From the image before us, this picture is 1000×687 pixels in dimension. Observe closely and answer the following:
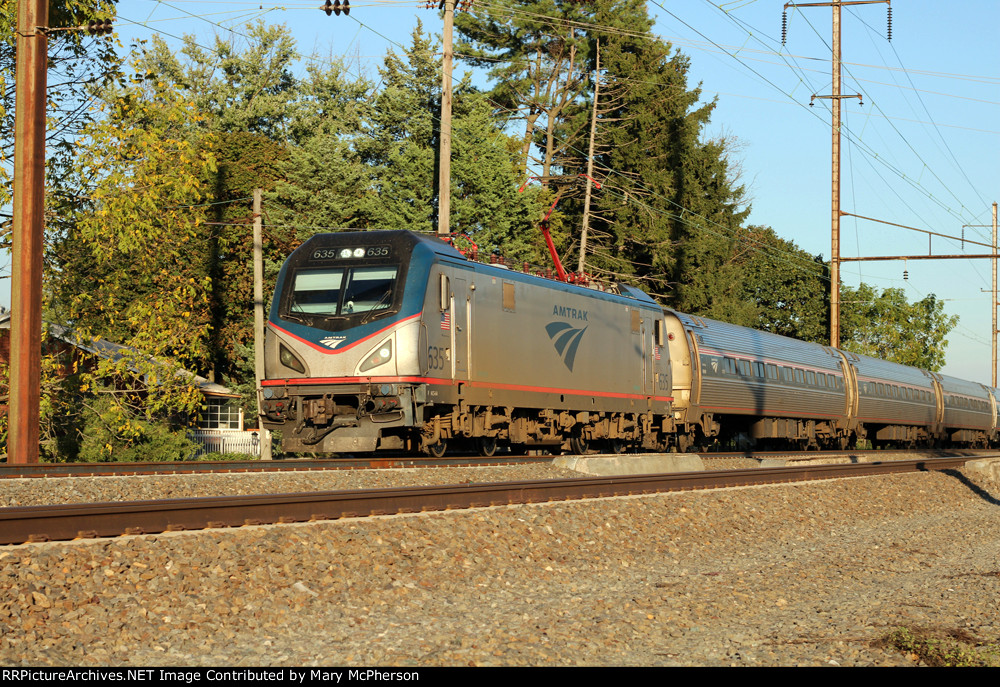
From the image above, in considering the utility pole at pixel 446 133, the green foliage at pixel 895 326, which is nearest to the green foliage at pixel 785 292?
the green foliage at pixel 895 326

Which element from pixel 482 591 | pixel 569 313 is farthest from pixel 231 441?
pixel 482 591

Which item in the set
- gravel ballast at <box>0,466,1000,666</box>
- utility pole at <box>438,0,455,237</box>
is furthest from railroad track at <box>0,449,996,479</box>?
utility pole at <box>438,0,455,237</box>

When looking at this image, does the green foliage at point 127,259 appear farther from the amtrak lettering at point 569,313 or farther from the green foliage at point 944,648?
the green foliage at point 944,648

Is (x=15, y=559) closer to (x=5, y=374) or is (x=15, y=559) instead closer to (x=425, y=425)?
(x=425, y=425)

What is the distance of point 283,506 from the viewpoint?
32.2ft

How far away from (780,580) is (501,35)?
4639cm

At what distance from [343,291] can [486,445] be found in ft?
14.2

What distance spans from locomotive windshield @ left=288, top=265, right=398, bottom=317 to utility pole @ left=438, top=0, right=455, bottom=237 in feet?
25.9

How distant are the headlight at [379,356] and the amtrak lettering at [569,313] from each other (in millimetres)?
5006

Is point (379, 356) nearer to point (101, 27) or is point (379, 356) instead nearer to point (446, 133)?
point (101, 27)

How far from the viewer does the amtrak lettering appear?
2050 centimetres

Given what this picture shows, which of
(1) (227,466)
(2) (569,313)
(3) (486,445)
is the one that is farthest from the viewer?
(2) (569,313)

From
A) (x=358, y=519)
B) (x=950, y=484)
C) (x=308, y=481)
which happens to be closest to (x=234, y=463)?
(x=308, y=481)

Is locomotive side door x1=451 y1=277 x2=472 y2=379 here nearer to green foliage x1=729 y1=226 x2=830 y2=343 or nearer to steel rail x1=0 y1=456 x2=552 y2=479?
steel rail x1=0 y1=456 x2=552 y2=479
